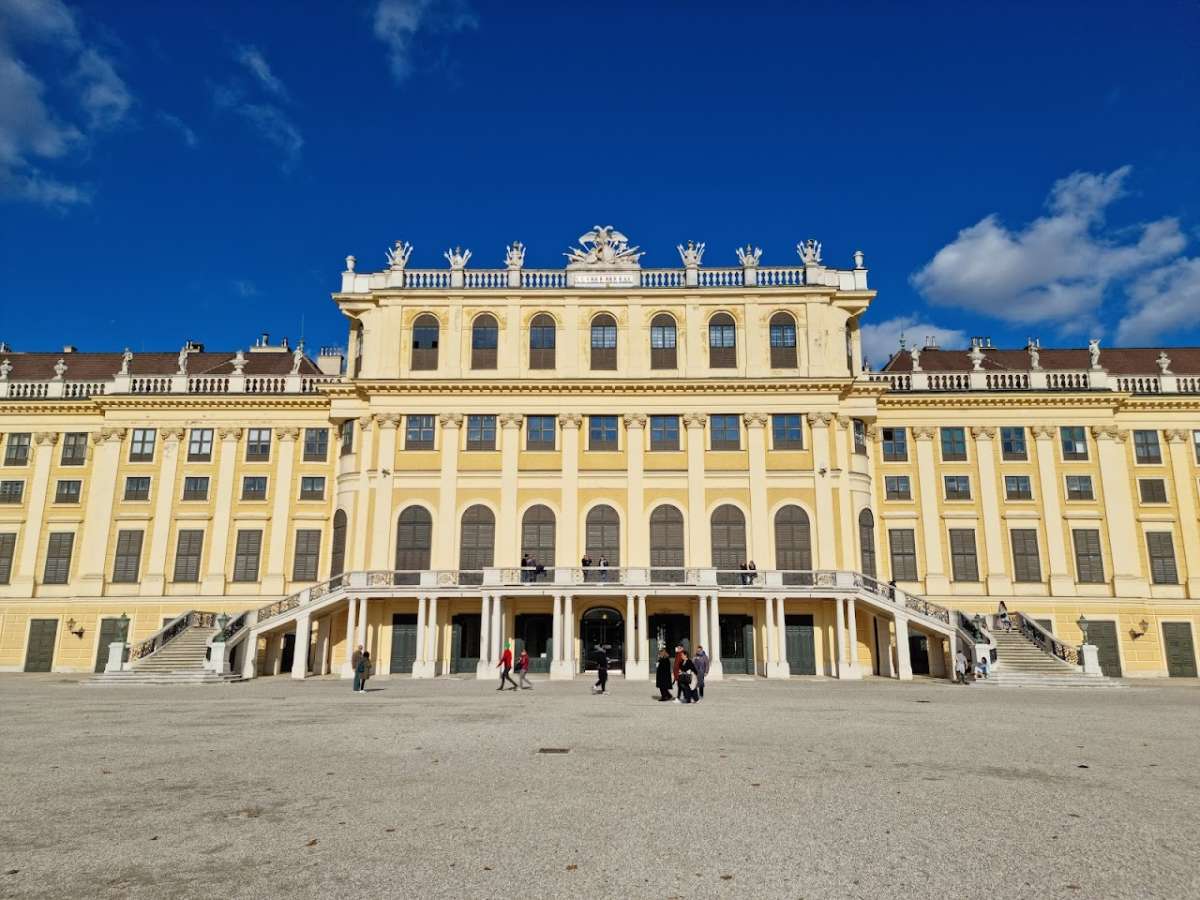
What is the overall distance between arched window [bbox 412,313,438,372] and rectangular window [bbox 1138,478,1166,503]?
114ft

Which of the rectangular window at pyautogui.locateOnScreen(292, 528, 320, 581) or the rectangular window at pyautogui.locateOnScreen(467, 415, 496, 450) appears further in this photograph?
the rectangular window at pyautogui.locateOnScreen(292, 528, 320, 581)

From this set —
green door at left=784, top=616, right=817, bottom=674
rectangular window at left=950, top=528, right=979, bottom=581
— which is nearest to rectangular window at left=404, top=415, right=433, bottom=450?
green door at left=784, top=616, right=817, bottom=674

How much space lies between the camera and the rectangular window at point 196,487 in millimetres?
41844

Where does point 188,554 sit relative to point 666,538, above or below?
below

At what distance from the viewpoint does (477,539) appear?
38719mm

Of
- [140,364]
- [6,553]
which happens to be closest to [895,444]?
[140,364]

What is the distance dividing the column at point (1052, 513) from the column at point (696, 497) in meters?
13.8

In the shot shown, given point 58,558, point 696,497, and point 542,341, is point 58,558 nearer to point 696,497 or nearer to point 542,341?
point 542,341

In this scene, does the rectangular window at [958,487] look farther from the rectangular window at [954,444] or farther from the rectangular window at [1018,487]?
the rectangular window at [1018,487]

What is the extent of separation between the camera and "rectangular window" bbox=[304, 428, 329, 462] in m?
42.1

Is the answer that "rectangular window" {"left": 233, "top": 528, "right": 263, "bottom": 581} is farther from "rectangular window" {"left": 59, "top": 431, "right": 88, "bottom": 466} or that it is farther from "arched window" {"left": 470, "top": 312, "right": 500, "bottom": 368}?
"arched window" {"left": 470, "top": 312, "right": 500, "bottom": 368}

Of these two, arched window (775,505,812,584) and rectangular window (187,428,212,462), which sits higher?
rectangular window (187,428,212,462)

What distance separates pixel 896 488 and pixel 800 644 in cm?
933

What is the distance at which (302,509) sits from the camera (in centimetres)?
4141
